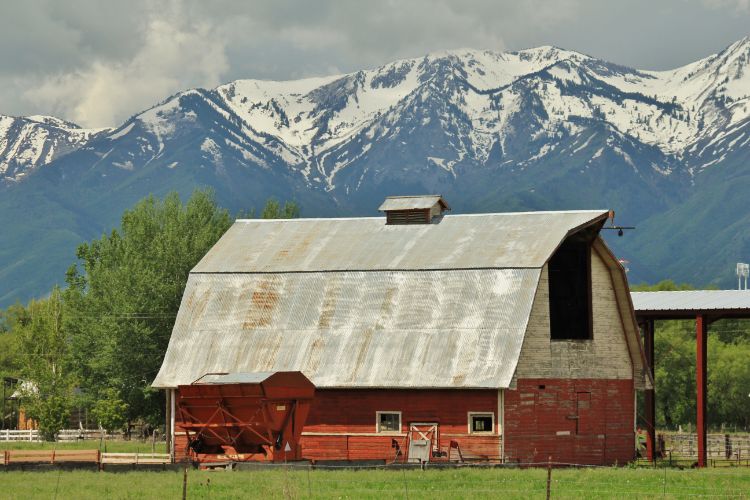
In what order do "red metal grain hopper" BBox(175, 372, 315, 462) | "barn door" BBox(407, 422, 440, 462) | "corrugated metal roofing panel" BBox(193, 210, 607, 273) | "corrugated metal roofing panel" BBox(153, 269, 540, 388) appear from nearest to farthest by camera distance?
1. "red metal grain hopper" BBox(175, 372, 315, 462)
2. "barn door" BBox(407, 422, 440, 462)
3. "corrugated metal roofing panel" BBox(153, 269, 540, 388)
4. "corrugated metal roofing panel" BBox(193, 210, 607, 273)

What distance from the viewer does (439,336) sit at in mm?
56344

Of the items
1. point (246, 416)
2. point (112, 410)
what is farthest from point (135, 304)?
point (246, 416)

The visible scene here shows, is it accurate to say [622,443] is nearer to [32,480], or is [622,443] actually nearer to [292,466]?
[292,466]

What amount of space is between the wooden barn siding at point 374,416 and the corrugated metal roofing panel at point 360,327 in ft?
2.25

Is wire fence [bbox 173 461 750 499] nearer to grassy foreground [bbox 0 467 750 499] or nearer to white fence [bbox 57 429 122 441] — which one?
grassy foreground [bbox 0 467 750 499]

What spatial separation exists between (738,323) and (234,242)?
91.3 meters

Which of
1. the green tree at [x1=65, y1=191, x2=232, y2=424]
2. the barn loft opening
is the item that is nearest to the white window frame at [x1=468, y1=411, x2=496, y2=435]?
the barn loft opening

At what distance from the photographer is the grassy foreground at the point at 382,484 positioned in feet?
128

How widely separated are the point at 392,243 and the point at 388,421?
8.74 meters

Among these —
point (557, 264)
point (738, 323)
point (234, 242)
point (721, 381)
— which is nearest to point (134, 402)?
point (234, 242)

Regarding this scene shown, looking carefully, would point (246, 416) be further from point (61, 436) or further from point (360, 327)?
point (61, 436)

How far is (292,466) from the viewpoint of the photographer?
49.4 meters

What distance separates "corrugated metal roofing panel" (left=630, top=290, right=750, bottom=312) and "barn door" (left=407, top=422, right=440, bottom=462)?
1011 cm

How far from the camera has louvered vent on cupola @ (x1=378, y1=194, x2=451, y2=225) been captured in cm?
6269
